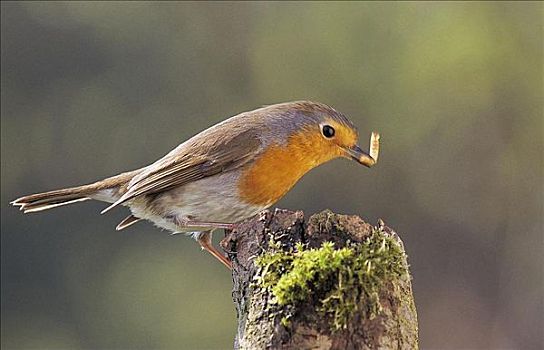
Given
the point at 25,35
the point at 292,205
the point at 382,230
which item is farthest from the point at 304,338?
the point at 25,35

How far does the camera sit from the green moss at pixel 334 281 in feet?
7.81

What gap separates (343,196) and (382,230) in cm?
862

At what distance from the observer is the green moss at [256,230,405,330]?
2.38m

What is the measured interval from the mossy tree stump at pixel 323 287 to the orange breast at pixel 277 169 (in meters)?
1.19

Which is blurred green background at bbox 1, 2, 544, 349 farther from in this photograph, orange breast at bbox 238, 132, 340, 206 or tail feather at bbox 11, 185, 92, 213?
orange breast at bbox 238, 132, 340, 206

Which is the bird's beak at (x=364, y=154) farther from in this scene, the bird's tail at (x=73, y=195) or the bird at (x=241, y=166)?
the bird's tail at (x=73, y=195)

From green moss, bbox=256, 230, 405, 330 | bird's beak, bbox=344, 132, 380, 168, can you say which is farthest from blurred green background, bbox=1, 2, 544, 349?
green moss, bbox=256, 230, 405, 330

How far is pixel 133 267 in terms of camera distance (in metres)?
10.9

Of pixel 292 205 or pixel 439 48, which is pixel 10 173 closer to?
pixel 292 205

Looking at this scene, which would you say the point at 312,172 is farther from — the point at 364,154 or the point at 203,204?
the point at 203,204

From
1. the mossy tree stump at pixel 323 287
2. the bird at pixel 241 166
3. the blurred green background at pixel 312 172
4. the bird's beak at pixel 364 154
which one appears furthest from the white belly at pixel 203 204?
the blurred green background at pixel 312 172

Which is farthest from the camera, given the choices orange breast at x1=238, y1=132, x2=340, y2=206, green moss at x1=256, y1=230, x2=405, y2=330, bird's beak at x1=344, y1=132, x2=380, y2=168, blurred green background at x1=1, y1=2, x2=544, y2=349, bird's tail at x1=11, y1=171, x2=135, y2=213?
blurred green background at x1=1, y1=2, x2=544, y2=349

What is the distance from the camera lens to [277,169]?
3.88 meters

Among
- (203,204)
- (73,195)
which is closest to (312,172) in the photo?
(73,195)
